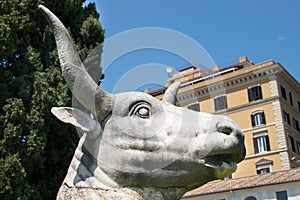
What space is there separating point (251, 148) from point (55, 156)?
1443 inches

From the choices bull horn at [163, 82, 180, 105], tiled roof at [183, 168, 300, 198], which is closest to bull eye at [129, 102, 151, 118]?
bull horn at [163, 82, 180, 105]

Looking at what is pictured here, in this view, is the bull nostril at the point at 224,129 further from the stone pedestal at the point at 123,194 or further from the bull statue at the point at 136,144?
the stone pedestal at the point at 123,194

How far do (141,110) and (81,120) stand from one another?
1.18 feet

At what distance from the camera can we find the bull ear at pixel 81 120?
2.85m

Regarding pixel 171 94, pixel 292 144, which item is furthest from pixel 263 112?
pixel 171 94

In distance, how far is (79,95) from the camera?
2.78 metres

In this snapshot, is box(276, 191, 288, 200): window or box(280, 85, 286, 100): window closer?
box(276, 191, 288, 200): window

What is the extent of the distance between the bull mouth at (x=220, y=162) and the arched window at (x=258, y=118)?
42.6m

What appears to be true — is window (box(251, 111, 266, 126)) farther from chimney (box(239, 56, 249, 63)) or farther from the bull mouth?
the bull mouth

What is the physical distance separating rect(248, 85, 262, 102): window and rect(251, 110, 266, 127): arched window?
1.32 m

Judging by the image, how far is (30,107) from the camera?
909 centimetres

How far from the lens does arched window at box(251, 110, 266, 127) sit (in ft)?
145

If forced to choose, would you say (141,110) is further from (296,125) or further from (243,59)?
(243,59)

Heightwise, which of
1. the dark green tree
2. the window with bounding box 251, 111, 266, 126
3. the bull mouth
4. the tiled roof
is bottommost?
the bull mouth
